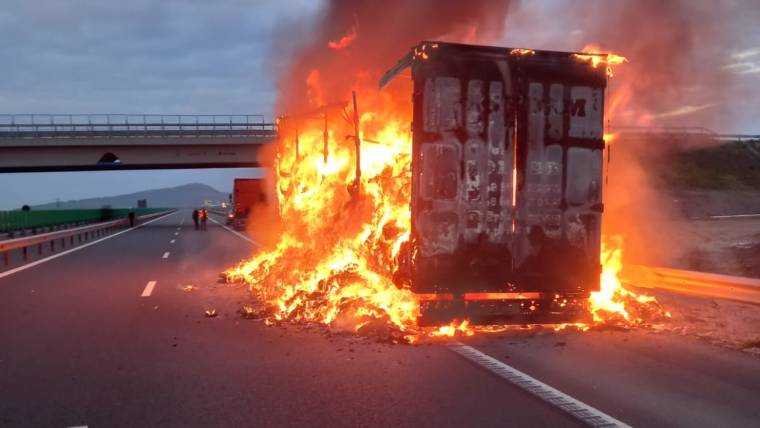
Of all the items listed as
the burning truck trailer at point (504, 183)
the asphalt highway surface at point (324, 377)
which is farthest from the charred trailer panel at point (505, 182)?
the asphalt highway surface at point (324, 377)

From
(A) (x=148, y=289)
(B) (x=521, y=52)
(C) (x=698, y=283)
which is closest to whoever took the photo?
(B) (x=521, y=52)

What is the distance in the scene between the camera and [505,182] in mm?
7230

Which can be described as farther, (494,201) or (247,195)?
(247,195)

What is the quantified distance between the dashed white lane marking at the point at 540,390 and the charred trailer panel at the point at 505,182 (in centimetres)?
64

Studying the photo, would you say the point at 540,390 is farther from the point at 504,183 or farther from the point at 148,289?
the point at 148,289

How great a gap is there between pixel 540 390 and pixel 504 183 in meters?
2.64

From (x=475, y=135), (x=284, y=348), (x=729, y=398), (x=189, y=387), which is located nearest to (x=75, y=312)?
(x=284, y=348)

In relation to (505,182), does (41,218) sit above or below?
below

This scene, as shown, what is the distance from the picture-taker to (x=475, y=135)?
7.11 metres

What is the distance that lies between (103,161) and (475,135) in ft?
146

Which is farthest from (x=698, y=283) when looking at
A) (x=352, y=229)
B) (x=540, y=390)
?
(x=352, y=229)

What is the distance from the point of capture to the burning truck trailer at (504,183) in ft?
23.1

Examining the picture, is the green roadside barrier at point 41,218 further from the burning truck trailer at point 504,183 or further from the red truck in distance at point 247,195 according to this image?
the burning truck trailer at point 504,183

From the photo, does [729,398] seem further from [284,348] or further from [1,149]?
[1,149]
